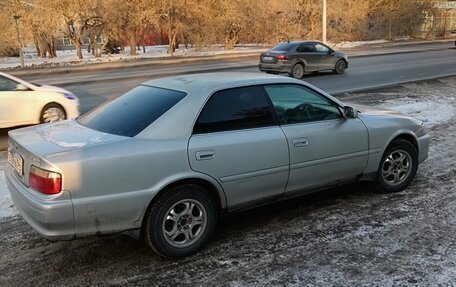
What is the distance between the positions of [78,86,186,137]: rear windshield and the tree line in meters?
30.5

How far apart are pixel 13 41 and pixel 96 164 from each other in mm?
36443

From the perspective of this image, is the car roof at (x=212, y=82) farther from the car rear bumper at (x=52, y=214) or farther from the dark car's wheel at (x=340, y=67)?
the dark car's wheel at (x=340, y=67)

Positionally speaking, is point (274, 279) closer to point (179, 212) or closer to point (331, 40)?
point (179, 212)

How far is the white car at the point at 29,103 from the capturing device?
910 centimetres

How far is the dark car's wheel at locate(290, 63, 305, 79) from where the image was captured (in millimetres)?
19016

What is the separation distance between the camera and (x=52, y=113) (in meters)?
9.65

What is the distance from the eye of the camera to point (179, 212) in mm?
3916

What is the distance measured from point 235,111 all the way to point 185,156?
72cm

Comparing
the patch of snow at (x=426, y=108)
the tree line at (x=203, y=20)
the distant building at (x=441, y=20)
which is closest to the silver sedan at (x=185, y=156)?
the patch of snow at (x=426, y=108)

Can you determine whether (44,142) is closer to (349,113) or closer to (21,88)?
(349,113)

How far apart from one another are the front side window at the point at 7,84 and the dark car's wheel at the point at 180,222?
669 centimetres

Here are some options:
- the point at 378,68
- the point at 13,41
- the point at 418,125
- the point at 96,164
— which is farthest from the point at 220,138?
the point at 13,41

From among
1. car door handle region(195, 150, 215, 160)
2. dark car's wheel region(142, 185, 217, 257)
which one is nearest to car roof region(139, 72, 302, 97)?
car door handle region(195, 150, 215, 160)

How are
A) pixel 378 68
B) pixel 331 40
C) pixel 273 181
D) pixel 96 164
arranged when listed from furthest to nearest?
1. pixel 331 40
2. pixel 378 68
3. pixel 273 181
4. pixel 96 164
